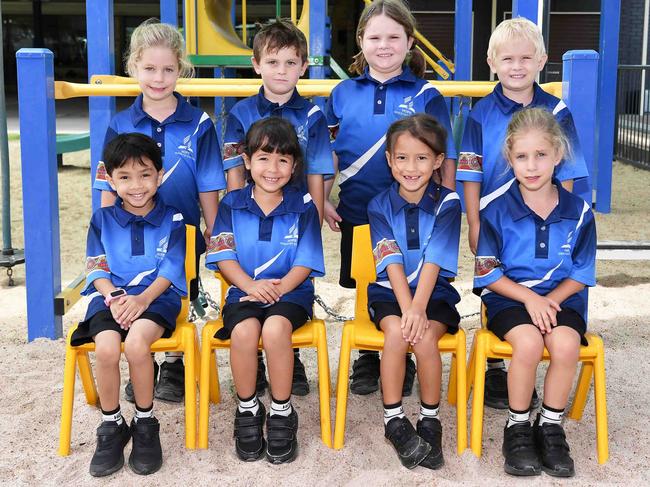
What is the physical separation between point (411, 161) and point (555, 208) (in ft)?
1.53

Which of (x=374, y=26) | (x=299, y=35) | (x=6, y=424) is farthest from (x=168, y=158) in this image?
(x=6, y=424)

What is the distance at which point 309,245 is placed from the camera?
8.73 ft

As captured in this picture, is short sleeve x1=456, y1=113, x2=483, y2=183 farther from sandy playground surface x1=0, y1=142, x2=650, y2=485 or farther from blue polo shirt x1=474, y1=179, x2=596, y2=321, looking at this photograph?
sandy playground surface x1=0, y1=142, x2=650, y2=485

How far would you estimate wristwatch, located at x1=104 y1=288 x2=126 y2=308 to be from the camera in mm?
2541

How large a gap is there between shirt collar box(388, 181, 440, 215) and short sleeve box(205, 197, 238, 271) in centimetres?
53

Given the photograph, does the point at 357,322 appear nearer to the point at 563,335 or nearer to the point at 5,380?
the point at 563,335

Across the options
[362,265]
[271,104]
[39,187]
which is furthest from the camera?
[39,187]

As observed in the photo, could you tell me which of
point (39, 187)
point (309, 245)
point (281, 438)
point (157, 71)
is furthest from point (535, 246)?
point (39, 187)

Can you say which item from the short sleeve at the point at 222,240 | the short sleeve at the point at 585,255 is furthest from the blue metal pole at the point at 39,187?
the short sleeve at the point at 585,255

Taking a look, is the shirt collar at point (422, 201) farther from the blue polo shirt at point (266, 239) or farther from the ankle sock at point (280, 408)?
the ankle sock at point (280, 408)

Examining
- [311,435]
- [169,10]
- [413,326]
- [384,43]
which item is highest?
[169,10]

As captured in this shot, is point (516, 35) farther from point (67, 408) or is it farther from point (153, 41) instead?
point (67, 408)

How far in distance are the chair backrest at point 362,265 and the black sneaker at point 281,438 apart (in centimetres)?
43

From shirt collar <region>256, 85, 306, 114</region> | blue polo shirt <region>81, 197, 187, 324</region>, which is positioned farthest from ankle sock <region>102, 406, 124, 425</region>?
shirt collar <region>256, 85, 306, 114</region>
